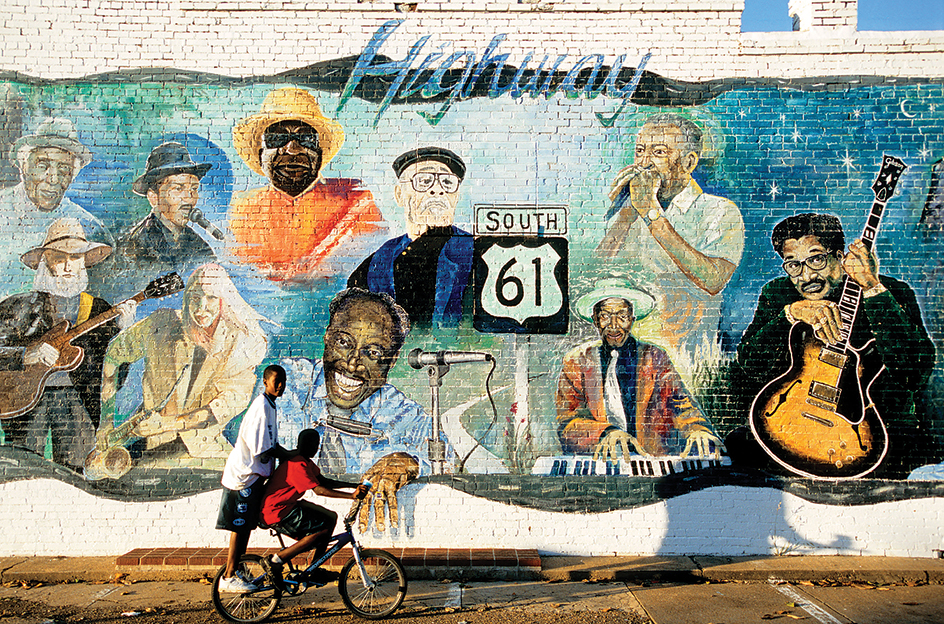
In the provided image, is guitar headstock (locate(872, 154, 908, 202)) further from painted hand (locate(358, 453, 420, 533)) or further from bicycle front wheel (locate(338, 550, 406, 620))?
bicycle front wheel (locate(338, 550, 406, 620))

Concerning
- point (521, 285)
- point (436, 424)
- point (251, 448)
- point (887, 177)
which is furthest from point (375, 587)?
point (887, 177)

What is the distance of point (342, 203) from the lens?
7.45 m

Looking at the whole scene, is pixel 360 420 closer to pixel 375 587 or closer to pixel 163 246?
pixel 375 587

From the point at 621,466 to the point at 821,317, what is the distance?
8.78 ft

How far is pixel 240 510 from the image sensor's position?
5480 millimetres

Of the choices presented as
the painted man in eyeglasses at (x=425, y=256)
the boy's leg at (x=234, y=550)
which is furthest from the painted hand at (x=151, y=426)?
the painted man in eyeglasses at (x=425, y=256)

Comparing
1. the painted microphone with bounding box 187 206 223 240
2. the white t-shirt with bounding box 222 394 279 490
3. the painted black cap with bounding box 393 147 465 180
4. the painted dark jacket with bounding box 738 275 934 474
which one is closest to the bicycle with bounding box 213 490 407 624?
the white t-shirt with bounding box 222 394 279 490

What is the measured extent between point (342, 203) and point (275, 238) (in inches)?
32.2

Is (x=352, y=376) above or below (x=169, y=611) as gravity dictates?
above

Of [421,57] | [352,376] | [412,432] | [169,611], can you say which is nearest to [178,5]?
[421,57]

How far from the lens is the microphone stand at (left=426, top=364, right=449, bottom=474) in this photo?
7289 millimetres

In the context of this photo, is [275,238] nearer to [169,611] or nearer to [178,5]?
[178,5]

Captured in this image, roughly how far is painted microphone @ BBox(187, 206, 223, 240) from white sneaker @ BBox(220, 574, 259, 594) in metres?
3.64

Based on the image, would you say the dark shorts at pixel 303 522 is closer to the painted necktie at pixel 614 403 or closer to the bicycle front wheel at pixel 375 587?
the bicycle front wheel at pixel 375 587
